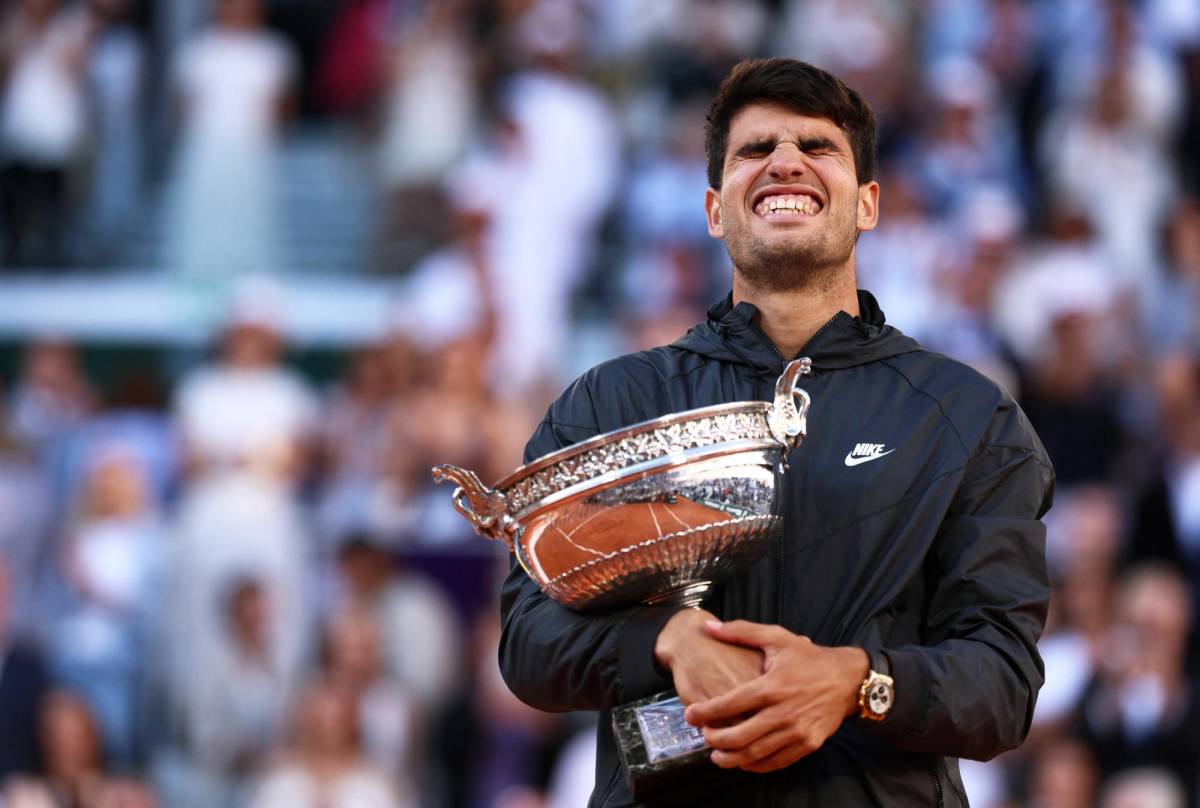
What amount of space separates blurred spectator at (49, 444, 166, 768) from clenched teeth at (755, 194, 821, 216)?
223 inches

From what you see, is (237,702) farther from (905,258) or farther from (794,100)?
(794,100)

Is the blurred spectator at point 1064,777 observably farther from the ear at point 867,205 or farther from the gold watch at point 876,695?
the gold watch at point 876,695

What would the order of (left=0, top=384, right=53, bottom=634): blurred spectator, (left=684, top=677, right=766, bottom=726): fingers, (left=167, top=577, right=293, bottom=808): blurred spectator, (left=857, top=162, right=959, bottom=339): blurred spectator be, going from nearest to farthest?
(left=684, top=677, right=766, bottom=726): fingers, (left=167, top=577, right=293, bottom=808): blurred spectator, (left=857, top=162, right=959, bottom=339): blurred spectator, (left=0, top=384, right=53, bottom=634): blurred spectator

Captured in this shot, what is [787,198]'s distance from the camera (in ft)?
9.21

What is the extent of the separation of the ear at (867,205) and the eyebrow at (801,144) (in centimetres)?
11

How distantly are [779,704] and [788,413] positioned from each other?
364mm

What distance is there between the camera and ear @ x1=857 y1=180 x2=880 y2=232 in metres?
2.94

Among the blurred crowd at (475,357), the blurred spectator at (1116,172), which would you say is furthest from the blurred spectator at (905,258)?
the blurred spectator at (1116,172)

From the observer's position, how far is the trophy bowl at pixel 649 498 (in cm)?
251

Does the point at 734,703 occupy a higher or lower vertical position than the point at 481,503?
lower

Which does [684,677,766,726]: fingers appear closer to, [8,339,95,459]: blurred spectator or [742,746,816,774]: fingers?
[742,746,816,774]: fingers

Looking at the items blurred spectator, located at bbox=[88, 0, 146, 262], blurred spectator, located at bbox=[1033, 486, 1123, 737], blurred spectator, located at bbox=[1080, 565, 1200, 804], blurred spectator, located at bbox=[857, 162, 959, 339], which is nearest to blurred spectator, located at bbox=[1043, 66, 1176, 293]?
blurred spectator, located at bbox=[857, 162, 959, 339]

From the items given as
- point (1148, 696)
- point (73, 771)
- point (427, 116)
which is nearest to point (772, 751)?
point (1148, 696)

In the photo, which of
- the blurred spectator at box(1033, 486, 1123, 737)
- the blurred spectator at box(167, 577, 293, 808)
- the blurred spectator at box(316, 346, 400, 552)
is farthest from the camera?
the blurred spectator at box(316, 346, 400, 552)
